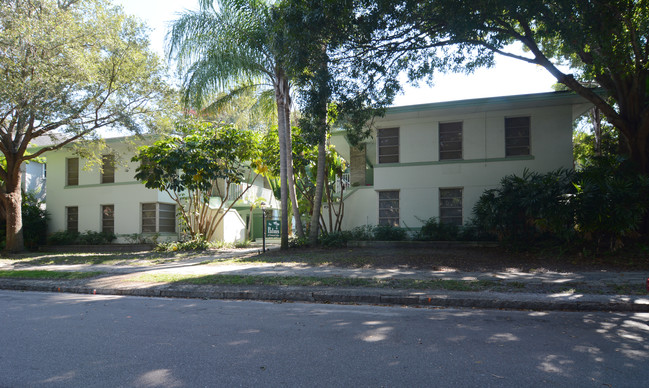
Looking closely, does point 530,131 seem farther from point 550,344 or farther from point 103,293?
point 103,293

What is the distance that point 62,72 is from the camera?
15.0m

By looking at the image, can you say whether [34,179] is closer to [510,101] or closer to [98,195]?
[98,195]

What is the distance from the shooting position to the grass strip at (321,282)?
851 centimetres

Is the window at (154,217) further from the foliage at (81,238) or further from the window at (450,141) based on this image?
the window at (450,141)

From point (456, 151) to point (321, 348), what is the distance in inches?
548

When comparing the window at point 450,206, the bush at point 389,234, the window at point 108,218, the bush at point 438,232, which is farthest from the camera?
the window at point 108,218

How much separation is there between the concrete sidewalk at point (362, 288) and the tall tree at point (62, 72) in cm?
649

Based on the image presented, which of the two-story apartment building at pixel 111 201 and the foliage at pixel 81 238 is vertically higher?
the two-story apartment building at pixel 111 201

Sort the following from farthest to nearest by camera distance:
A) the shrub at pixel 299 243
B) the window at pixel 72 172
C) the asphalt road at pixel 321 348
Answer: the window at pixel 72 172, the shrub at pixel 299 243, the asphalt road at pixel 321 348

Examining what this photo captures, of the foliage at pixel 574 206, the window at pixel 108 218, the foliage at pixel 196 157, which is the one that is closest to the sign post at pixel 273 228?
the foliage at pixel 196 157

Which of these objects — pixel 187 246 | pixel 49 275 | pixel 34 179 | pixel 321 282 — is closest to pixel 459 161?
pixel 321 282

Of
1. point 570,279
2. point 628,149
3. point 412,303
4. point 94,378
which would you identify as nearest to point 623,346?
point 412,303

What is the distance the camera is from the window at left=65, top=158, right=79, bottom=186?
22844 millimetres

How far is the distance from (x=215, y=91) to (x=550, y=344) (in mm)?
13258
